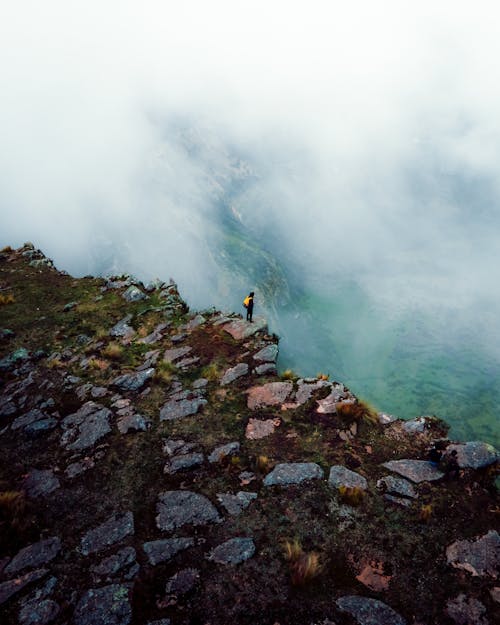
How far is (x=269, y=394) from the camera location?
13766mm

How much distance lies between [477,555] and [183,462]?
763cm

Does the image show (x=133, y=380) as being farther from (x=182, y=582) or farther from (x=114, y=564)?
(x=182, y=582)

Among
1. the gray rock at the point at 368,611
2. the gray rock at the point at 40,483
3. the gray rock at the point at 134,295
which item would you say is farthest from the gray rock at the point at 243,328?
the gray rock at the point at 368,611

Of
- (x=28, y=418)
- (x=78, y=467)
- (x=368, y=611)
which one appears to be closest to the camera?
(x=368, y=611)

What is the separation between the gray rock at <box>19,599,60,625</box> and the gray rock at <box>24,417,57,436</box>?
20.5 feet

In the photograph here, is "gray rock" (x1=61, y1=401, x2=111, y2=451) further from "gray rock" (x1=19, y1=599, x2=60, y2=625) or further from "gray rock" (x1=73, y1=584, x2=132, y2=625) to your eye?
"gray rock" (x1=73, y1=584, x2=132, y2=625)

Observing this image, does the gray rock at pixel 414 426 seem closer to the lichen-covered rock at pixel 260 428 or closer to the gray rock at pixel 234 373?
the lichen-covered rock at pixel 260 428


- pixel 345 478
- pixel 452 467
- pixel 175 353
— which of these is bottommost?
pixel 345 478

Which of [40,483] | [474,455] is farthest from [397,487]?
[40,483]

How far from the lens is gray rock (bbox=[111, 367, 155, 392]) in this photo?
1444cm

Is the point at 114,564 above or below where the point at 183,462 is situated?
below

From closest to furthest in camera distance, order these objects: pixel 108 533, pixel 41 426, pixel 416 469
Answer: pixel 108 533 < pixel 416 469 < pixel 41 426

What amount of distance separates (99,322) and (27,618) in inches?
605

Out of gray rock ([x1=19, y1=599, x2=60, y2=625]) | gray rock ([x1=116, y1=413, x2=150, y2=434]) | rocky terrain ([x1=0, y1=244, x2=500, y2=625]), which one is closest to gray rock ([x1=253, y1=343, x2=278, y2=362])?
rocky terrain ([x1=0, y1=244, x2=500, y2=625])
